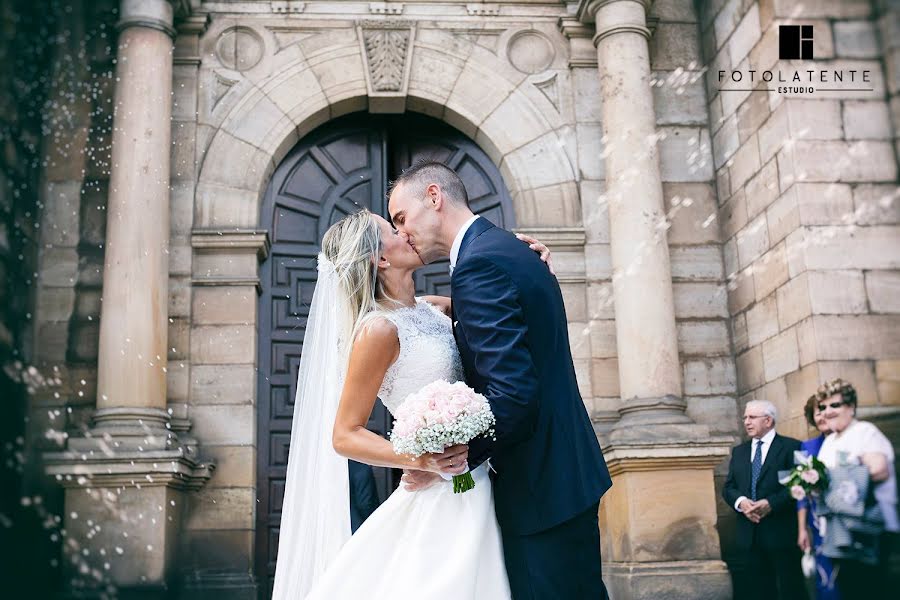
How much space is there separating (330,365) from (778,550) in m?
3.84

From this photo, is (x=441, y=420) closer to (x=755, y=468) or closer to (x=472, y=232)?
(x=472, y=232)

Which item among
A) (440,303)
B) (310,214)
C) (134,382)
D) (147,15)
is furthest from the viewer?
(310,214)

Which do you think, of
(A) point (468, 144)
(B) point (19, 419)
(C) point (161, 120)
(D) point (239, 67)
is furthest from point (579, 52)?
(B) point (19, 419)

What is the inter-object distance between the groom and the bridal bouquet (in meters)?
0.07

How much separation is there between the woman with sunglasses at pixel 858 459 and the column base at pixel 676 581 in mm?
1601

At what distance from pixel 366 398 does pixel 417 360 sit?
281mm

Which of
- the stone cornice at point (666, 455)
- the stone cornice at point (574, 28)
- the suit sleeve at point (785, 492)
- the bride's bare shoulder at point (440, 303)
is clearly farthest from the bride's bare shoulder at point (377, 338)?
the stone cornice at point (574, 28)

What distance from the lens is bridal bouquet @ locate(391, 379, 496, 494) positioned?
2.71 meters

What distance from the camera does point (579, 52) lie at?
8773mm

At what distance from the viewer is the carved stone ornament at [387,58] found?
855cm

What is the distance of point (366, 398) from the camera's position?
317cm

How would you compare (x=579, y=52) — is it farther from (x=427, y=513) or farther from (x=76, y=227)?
(x=427, y=513)

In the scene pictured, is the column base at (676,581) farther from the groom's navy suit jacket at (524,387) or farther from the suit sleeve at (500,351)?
the suit sleeve at (500,351)

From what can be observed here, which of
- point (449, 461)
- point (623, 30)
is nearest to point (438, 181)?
point (449, 461)
